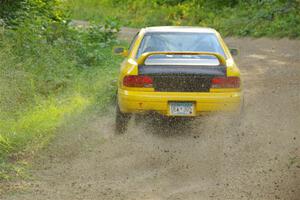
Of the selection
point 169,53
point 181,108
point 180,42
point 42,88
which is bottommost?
point 42,88

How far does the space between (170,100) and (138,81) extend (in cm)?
46

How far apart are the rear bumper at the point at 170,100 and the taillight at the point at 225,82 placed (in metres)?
0.09

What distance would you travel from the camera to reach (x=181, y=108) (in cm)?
741

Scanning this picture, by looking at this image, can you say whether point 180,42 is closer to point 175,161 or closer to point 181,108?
point 181,108

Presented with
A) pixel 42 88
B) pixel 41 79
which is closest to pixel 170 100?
pixel 42 88

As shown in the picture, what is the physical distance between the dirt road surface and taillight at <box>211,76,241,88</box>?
42 cm

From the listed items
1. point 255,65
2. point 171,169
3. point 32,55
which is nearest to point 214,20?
point 255,65

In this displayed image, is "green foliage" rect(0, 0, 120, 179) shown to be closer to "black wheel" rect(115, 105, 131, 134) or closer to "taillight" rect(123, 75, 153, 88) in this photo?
"black wheel" rect(115, 105, 131, 134)

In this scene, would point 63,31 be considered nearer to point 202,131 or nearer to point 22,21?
point 22,21

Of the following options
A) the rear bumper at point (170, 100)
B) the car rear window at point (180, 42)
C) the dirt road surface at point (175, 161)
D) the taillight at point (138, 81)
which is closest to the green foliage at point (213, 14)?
the dirt road surface at point (175, 161)

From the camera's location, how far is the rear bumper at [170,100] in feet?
24.3

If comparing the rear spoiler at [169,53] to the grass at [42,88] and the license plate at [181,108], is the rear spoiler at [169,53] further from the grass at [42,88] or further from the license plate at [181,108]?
the grass at [42,88]

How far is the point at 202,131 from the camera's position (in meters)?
7.96

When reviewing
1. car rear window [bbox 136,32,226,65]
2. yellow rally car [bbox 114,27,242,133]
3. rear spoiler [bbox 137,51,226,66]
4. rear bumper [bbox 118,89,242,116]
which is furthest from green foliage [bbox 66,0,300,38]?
rear bumper [bbox 118,89,242,116]
